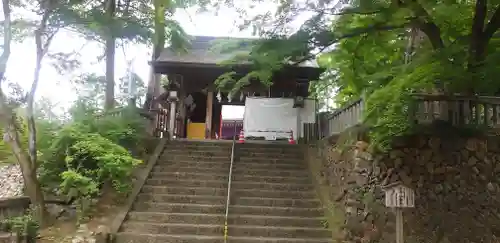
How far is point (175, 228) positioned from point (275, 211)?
2.20 m

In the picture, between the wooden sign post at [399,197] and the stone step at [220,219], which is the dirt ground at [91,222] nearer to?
the stone step at [220,219]

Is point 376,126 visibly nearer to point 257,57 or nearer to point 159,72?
point 257,57

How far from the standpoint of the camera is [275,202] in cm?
973

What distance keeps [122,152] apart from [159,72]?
21.7 ft

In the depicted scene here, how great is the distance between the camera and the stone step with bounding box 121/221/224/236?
851 centimetres

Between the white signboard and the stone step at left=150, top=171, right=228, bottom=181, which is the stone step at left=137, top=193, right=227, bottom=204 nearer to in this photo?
the stone step at left=150, top=171, right=228, bottom=181

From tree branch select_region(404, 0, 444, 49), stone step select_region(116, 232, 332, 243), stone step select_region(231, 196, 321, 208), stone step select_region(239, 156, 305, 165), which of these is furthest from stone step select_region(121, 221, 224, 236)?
tree branch select_region(404, 0, 444, 49)

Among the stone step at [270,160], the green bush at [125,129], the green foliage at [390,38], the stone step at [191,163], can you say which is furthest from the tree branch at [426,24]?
the green bush at [125,129]

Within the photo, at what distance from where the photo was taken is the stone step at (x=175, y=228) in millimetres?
8508

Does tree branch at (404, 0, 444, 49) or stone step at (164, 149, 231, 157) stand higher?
tree branch at (404, 0, 444, 49)

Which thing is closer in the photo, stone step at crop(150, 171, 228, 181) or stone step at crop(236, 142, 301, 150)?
stone step at crop(150, 171, 228, 181)

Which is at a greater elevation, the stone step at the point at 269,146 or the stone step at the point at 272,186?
the stone step at the point at 269,146

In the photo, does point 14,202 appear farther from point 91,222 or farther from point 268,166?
point 268,166

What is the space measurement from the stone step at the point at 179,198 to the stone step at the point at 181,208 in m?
0.23
